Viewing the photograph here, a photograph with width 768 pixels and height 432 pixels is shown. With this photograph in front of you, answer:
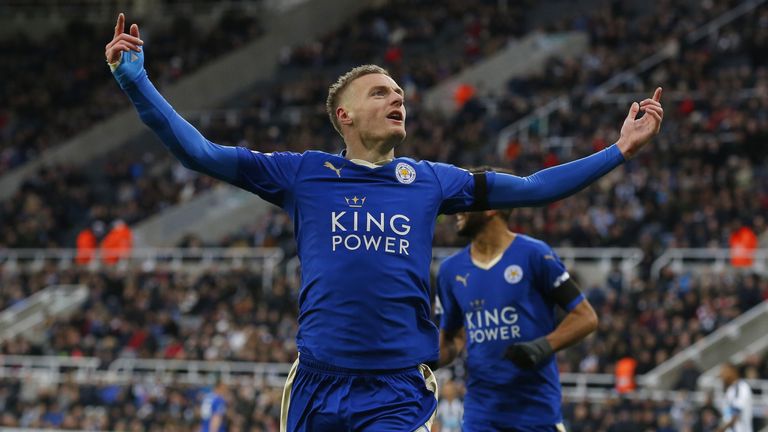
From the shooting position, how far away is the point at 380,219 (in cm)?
570

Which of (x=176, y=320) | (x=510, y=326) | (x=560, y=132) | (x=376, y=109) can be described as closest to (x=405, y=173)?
(x=376, y=109)

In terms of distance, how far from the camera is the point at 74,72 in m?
43.6

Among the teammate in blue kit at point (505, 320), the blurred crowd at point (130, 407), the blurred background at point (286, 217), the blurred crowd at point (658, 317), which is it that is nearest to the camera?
the teammate in blue kit at point (505, 320)

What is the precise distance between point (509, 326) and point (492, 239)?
0.59m

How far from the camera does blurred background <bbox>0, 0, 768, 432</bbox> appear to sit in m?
22.0

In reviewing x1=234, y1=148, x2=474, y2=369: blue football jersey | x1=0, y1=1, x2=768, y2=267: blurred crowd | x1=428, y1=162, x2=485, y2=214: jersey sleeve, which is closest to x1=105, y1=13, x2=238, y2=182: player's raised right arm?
x1=234, y1=148, x2=474, y2=369: blue football jersey

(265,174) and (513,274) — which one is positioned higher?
(265,174)

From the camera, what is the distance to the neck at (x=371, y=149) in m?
5.90

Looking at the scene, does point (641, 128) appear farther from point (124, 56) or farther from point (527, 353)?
point (124, 56)

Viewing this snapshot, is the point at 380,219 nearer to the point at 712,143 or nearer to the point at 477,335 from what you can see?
the point at 477,335

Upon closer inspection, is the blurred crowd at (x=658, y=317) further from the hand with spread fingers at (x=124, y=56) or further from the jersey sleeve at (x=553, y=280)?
A: the hand with spread fingers at (x=124, y=56)

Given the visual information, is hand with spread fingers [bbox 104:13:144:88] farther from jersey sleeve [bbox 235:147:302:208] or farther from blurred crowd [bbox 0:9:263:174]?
blurred crowd [bbox 0:9:263:174]

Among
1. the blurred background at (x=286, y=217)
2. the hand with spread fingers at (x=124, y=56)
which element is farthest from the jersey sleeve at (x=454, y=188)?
the blurred background at (x=286, y=217)

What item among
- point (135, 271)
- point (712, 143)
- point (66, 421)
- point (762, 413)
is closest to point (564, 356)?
point (762, 413)
